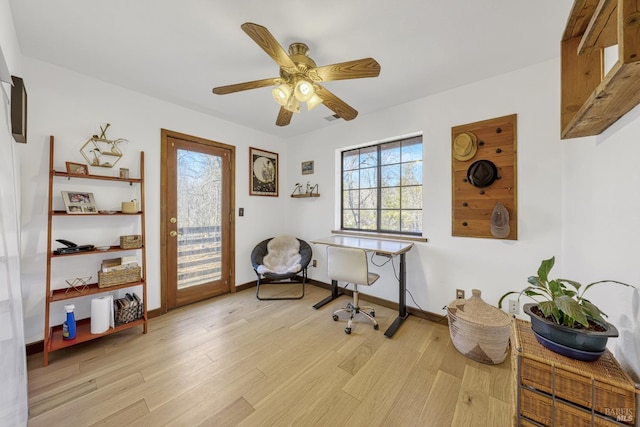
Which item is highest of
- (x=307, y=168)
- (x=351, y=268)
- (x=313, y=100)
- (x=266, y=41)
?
(x=266, y=41)

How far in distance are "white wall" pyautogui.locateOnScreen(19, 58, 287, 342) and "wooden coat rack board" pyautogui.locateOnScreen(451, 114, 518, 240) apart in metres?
3.03

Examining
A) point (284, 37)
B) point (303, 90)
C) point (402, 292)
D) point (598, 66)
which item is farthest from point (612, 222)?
point (284, 37)

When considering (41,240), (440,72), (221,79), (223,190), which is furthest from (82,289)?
(440,72)

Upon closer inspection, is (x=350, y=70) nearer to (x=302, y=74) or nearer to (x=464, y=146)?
(x=302, y=74)

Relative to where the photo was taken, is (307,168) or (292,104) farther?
(307,168)

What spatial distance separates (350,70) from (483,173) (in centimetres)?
161

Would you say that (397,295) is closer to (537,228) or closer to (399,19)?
(537,228)

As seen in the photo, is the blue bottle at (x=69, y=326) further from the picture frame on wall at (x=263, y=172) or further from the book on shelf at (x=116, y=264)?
the picture frame on wall at (x=263, y=172)

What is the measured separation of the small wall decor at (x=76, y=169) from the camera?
6.63 ft

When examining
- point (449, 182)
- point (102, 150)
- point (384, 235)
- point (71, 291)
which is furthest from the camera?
point (384, 235)

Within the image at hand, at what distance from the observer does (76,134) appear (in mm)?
2156

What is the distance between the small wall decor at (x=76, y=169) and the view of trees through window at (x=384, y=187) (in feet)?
9.50

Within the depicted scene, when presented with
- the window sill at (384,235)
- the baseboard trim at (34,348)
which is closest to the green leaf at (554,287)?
the window sill at (384,235)

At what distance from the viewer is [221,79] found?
223cm
